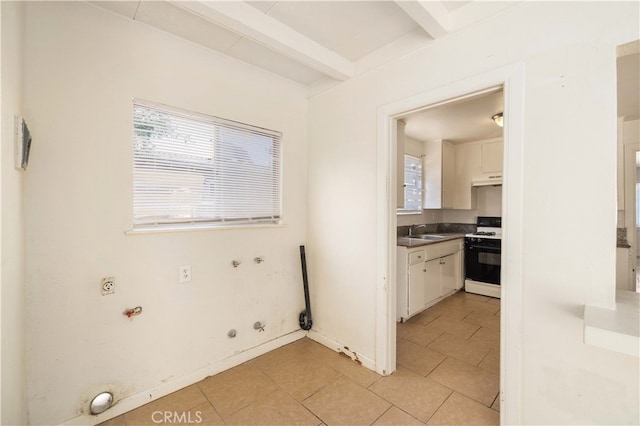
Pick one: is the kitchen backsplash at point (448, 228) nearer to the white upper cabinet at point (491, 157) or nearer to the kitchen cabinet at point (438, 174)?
the kitchen cabinet at point (438, 174)

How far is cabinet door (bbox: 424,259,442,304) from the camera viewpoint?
11.4ft

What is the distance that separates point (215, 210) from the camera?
2.23 m

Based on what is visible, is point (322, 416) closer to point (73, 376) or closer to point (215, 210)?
point (73, 376)

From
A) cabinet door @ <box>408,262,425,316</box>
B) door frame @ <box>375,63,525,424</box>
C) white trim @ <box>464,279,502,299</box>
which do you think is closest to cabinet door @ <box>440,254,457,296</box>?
white trim @ <box>464,279,502,299</box>

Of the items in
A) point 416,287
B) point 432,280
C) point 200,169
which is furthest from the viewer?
point 432,280

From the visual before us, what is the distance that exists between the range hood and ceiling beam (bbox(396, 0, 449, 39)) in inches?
125

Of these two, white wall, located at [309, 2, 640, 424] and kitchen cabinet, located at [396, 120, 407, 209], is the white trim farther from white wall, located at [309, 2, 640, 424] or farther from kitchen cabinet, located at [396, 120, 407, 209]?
white wall, located at [309, 2, 640, 424]

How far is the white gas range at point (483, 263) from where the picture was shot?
395 cm

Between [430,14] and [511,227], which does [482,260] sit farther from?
[430,14]

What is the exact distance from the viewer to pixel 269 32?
180 cm

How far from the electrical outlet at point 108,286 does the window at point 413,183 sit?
387 centimetres

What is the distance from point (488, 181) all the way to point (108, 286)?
16.0 feet

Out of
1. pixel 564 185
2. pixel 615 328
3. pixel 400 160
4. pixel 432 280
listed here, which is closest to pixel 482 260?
pixel 432 280

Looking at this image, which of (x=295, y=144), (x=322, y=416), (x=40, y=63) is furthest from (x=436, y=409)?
(x=40, y=63)
